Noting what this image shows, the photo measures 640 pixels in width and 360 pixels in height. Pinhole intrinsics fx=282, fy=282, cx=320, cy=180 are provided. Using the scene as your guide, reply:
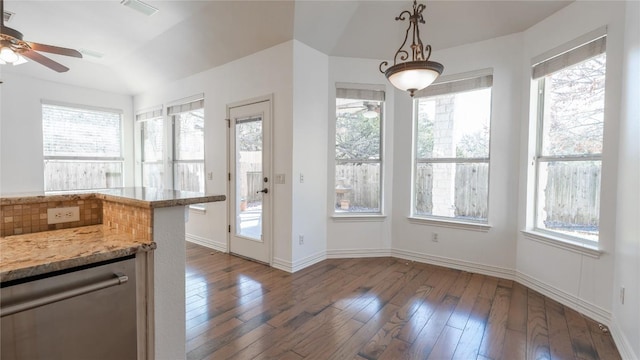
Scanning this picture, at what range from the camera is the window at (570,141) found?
2.49 meters

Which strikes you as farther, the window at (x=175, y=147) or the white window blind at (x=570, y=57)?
the window at (x=175, y=147)

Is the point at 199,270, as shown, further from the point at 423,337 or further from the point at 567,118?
the point at 567,118

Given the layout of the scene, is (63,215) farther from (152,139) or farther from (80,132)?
(80,132)

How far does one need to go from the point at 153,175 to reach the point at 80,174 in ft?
4.17

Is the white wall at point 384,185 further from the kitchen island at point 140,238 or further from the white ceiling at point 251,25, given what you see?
the kitchen island at point 140,238

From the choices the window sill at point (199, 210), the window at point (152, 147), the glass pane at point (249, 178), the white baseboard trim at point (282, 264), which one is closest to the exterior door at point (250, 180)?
the glass pane at point (249, 178)

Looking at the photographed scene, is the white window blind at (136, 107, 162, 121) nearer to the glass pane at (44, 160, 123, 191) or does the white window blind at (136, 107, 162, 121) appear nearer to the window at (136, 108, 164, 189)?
the window at (136, 108, 164, 189)

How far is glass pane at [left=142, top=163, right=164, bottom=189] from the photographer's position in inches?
208

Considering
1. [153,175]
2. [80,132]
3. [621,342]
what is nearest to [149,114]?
[153,175]

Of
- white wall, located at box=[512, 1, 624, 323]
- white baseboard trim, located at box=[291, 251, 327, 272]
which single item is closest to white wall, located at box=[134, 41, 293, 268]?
white baseboard trim, located at box=[291, 251, 327, 272]

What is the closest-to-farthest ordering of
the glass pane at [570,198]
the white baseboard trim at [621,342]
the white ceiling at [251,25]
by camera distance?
the white baseboard trim at [621,342] → the glass pane at [570,198] → the white ceiling at [251,25]

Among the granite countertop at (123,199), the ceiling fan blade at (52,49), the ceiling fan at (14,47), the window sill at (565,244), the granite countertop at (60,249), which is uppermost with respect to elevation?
the ceiling fan blade at (52,49)

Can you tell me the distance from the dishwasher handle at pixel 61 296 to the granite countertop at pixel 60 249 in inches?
3.5

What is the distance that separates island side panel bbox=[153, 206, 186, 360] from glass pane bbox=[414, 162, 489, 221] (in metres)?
3.13
